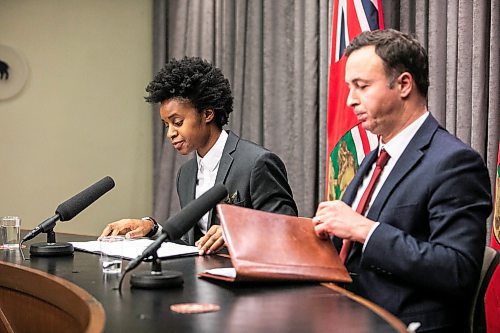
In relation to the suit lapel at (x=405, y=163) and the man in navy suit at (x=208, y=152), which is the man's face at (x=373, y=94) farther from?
the man in navy suit at (x=208, y=152)

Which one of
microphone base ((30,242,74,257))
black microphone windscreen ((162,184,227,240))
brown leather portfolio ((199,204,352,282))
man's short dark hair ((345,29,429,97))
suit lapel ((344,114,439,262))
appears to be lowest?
microphone base ((30,242,74,257))

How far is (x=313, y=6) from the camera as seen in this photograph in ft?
13.8

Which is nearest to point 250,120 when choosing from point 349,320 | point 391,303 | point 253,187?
point 253,187

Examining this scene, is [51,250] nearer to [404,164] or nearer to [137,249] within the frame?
[137,249]

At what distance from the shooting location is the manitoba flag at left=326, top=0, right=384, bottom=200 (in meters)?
3.50

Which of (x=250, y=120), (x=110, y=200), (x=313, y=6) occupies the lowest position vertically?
(x=110, y=200)

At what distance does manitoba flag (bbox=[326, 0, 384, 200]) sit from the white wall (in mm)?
2012

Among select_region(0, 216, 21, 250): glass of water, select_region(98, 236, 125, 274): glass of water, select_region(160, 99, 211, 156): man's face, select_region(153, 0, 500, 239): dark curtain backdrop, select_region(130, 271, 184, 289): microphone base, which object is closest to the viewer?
select_region(130, 271, 184, 289): microphone base

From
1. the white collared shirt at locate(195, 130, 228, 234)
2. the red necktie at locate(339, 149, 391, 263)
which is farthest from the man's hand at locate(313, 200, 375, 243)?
the white collared shirt at locate(195, 130, 228, 234)

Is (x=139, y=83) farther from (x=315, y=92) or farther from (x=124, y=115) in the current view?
(x=315, y=92)

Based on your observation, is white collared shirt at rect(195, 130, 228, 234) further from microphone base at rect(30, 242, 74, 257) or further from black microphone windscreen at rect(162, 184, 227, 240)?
black microphone windscreen at rect(162, 184, 227, 240)

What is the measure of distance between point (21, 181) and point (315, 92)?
2.12 meters

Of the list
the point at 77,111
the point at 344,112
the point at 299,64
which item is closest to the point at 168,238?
the point at 344,112

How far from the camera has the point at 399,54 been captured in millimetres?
2092
